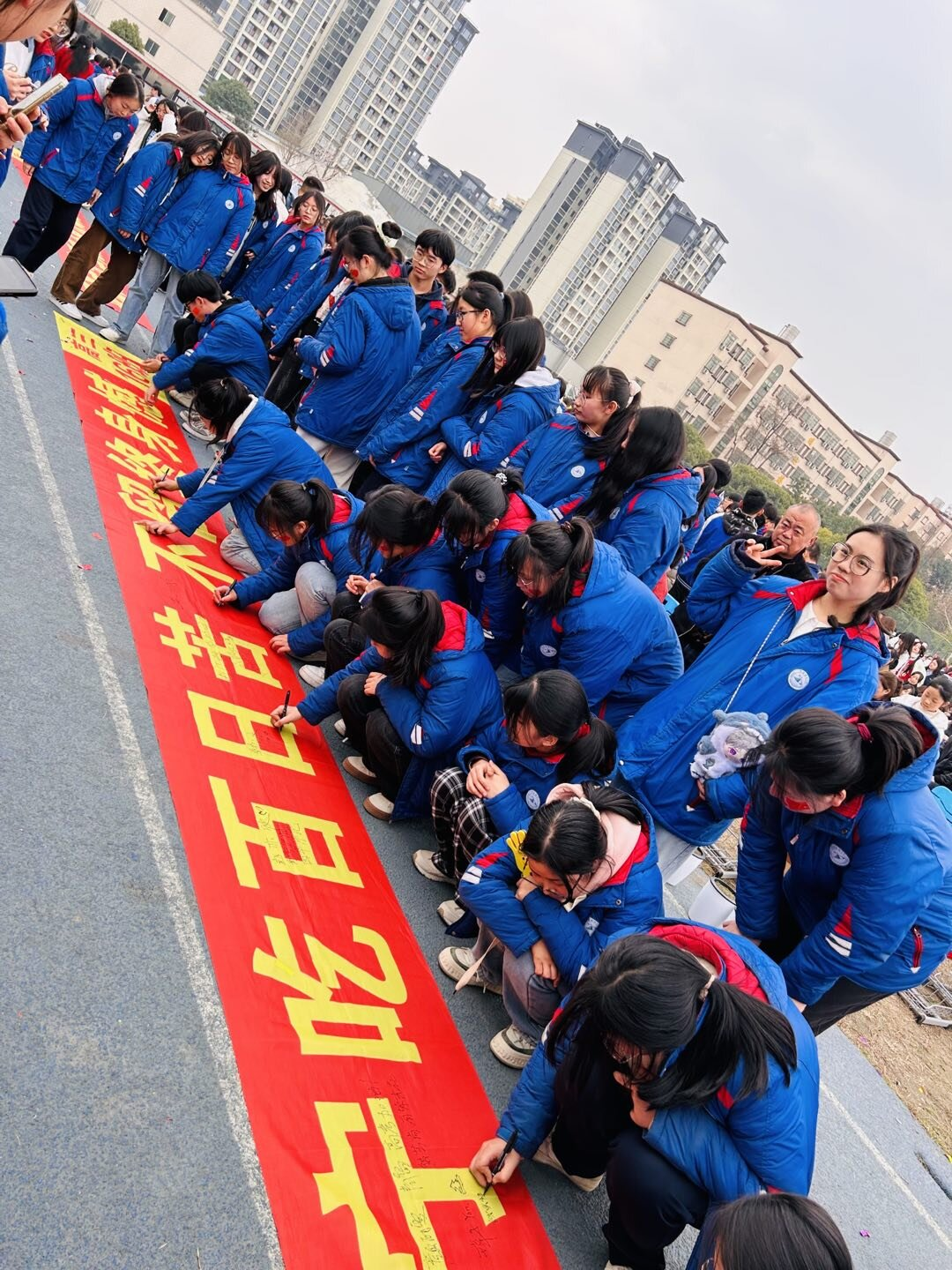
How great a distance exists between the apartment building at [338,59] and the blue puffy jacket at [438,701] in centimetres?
7867

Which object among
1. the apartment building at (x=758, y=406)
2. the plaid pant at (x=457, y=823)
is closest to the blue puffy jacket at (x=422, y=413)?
the plaid pant at (x=457, y=823)

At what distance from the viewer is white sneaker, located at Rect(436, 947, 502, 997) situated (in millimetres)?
2818

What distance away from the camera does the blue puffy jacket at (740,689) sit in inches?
114

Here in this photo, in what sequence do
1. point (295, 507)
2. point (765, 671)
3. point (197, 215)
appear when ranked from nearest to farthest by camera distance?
point (765, 671), point (295, 507), point (197, 215)

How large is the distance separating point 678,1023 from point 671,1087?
0.75 feet

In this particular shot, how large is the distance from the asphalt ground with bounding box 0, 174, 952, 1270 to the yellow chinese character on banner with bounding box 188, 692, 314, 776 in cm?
22

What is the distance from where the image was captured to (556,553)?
3.01 m

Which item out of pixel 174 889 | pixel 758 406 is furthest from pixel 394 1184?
pixel 758 406

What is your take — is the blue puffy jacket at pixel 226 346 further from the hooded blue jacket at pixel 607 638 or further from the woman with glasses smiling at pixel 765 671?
the woman with glasses smiling at pixel 765 671

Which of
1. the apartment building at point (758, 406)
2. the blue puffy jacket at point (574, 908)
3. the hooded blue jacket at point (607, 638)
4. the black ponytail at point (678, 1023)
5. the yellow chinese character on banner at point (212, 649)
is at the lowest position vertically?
the yellow chinese character on banner at point (212, 649)

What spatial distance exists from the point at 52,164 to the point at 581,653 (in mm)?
4749

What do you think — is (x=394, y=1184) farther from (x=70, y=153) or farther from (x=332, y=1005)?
(x=70, y=153)

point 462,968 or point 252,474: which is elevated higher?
point 252,474

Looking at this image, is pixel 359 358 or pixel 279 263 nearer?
pixel 359 358
